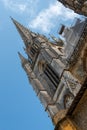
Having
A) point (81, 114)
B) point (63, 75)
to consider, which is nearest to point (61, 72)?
point (63, 75)

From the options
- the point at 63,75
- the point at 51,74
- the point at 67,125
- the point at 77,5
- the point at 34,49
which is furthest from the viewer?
the point at 34,49

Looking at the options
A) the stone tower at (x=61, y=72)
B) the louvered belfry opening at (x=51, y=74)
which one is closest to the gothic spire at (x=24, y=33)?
the stone tower at (x=61, y=72)

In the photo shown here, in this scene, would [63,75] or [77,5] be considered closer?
[77,5]

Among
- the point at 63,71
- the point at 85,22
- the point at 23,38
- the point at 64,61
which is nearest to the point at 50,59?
the point at 64,61

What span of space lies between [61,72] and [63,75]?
0.83m

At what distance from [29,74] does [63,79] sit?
800 cm

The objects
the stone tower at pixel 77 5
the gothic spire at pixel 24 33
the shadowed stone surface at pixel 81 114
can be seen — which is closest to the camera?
the shadowed stone surface at pixel 81 114

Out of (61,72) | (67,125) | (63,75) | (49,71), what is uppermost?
(67,125)

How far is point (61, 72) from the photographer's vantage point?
84.2 ft

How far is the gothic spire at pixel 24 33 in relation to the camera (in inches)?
1475

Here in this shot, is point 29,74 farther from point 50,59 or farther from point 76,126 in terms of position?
point 76,126

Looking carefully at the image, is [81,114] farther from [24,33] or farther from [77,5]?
[24,33]

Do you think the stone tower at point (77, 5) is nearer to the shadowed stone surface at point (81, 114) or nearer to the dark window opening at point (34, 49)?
the shadowed stone surface at point (81, 114)

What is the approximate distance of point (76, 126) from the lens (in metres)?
17.0
